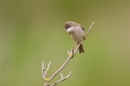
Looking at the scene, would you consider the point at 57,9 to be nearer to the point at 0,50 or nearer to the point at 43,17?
the point at 43,17

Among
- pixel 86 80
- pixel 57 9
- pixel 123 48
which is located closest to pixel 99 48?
pixel 123 48

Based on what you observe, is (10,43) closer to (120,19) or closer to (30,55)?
(30,55)

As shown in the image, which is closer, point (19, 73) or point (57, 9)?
point (19, 73)

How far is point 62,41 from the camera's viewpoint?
6121mm

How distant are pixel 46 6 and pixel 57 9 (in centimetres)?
25

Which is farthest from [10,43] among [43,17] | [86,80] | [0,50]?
[86,80]

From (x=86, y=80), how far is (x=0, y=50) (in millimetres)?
1618

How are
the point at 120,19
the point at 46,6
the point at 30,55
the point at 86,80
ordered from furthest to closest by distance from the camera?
the point at 46,6
the point at 120,19
the point at 30,55
the point at 86,80

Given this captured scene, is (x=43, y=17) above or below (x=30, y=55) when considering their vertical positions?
above

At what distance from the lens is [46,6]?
6855mm

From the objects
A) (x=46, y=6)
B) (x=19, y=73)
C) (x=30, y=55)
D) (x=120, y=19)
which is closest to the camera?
(x=19, y=73)

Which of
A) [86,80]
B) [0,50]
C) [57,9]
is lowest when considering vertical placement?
[86,80]

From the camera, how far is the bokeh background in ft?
17.9

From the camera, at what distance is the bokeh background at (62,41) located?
547cm
